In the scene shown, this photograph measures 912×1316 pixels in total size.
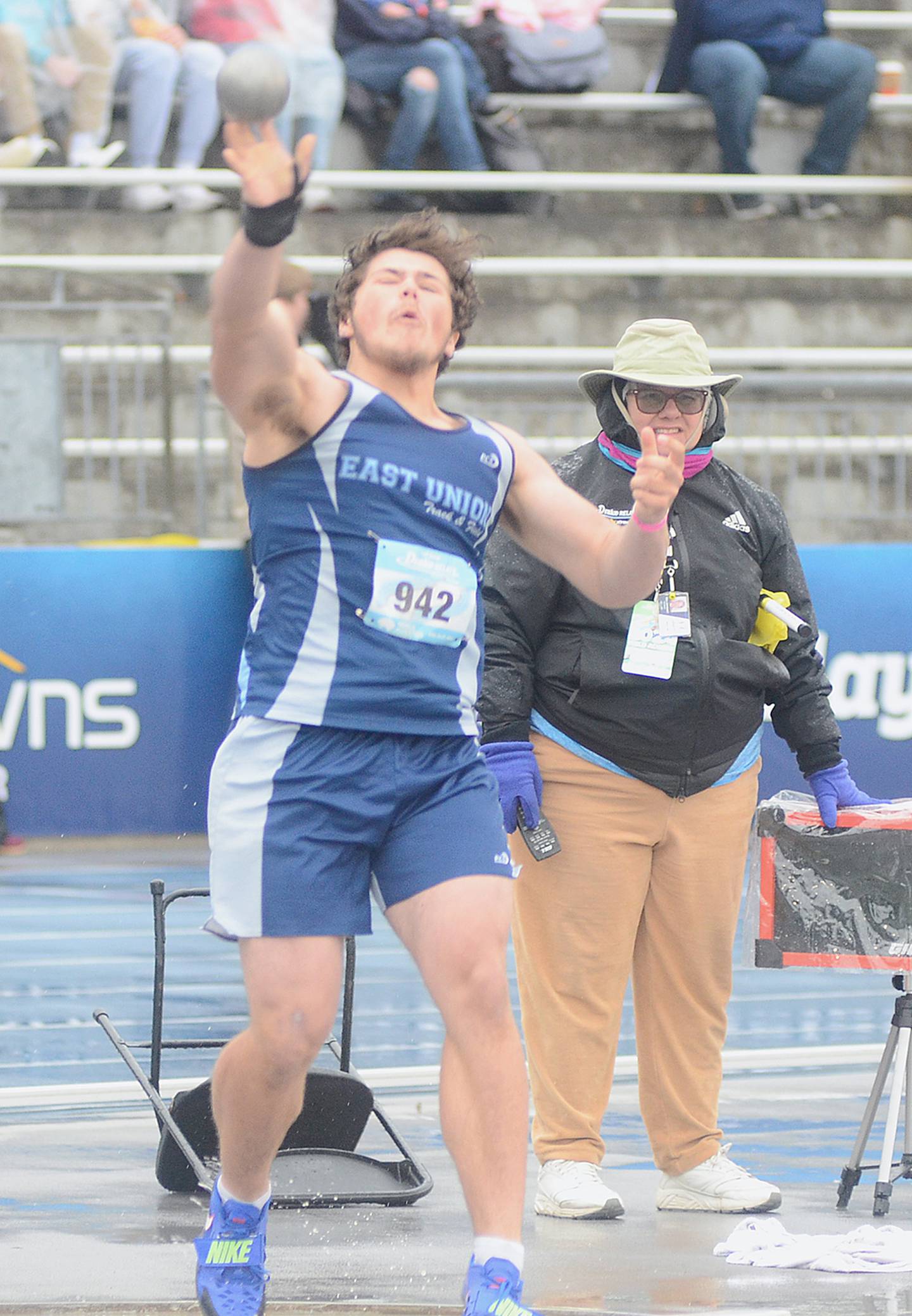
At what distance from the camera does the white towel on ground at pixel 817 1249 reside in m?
4.34

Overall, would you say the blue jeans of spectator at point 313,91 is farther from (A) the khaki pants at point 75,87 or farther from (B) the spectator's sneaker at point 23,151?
(B) the spectator's sneaker at point 23,151

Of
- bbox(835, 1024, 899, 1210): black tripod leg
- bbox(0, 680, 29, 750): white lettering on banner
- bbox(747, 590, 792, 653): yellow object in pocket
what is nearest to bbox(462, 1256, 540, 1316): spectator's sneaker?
bbox(835, 1024, 899, 1210): black tripod leg

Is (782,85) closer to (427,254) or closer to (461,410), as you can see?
(461,410)

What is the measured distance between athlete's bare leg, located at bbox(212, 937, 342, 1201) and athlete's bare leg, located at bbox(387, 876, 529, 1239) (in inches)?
7.0

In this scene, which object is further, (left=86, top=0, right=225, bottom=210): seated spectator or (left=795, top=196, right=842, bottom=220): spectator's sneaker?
(left=795, top=196, right=842, bottom=220): spectator's sneaker

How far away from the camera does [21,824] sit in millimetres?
11570

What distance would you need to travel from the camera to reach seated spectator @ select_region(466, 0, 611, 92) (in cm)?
1462

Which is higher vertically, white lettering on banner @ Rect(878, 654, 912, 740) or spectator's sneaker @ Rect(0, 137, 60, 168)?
spectator's sneaker @ Rect(0, 137, 60, 168)

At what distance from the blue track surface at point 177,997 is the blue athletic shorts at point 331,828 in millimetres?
3009

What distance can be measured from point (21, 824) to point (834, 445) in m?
5.33

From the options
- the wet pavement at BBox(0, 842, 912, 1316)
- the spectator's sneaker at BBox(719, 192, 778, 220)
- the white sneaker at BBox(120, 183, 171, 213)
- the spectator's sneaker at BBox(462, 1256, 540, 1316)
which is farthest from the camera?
the spectator's sneaker at BBox(719, 192, 778, 220)

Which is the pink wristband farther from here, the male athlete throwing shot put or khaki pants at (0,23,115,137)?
khaki pants at (0,23,115,137)

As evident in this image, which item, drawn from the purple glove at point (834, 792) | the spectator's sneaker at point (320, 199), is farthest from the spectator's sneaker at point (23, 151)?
the purple glove at point (834, 792)

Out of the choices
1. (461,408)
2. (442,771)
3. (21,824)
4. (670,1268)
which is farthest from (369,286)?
(461,408)
